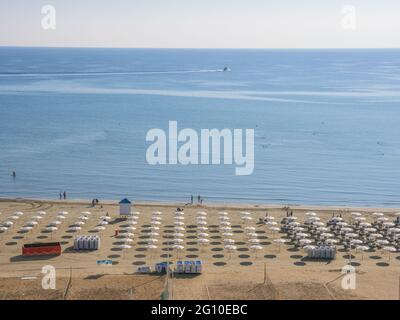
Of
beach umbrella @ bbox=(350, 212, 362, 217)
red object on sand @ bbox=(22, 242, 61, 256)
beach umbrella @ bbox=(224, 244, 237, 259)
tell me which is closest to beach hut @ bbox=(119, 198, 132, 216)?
red object on sand @ bbox=(22, 242, 61, 256)

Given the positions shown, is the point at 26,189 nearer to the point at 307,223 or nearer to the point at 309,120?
the point at 307,223

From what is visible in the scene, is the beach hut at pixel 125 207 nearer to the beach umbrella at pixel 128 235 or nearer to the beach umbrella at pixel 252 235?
the beach umbrella at pixel 128 235

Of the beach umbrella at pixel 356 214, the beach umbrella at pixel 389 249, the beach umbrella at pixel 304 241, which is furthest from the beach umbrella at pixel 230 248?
the beach umbrella at pixel 356 214

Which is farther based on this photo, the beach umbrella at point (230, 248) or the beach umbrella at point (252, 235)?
the beach umbrella at point (252, 235)

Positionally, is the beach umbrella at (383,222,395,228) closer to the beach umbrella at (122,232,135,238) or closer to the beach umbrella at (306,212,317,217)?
the beach umbrella at (306,212,317,217)

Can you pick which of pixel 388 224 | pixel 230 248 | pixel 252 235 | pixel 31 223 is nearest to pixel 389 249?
pixel 388 224

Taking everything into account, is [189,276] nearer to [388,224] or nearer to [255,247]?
[255,247]
